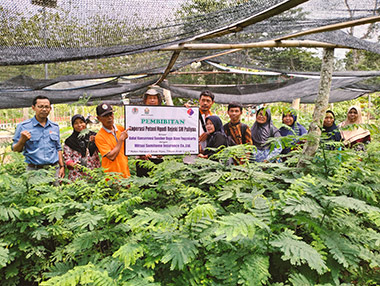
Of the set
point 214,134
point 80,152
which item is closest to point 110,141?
point 80,152

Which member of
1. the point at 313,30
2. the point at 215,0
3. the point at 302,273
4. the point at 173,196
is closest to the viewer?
the point at 302,273

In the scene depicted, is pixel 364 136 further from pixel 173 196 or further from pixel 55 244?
pixel 55 244

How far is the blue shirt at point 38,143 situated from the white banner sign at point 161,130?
3.97 ft

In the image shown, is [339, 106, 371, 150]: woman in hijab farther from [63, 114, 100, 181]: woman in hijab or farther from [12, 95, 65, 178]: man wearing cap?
[12, 95, 65, 178]: man wearing cap

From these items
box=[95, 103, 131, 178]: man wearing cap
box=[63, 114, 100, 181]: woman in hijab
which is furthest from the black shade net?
box=[63, 114, 100, 181]: woman in hijab

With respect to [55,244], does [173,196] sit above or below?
above

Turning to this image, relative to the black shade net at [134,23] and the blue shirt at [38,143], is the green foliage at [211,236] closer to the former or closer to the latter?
the blue shirt at [38,143]

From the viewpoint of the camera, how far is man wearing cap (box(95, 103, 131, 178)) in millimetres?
3348

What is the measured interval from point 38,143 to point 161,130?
5.67ft

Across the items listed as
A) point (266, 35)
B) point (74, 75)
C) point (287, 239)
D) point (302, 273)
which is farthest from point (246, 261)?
point (74, 75)

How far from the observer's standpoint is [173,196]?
2580mm

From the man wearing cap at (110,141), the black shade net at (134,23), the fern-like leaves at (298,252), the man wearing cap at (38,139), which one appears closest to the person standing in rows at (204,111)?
the black shade net at (134,23)

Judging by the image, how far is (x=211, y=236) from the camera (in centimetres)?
194

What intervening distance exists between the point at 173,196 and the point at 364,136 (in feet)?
12.2
